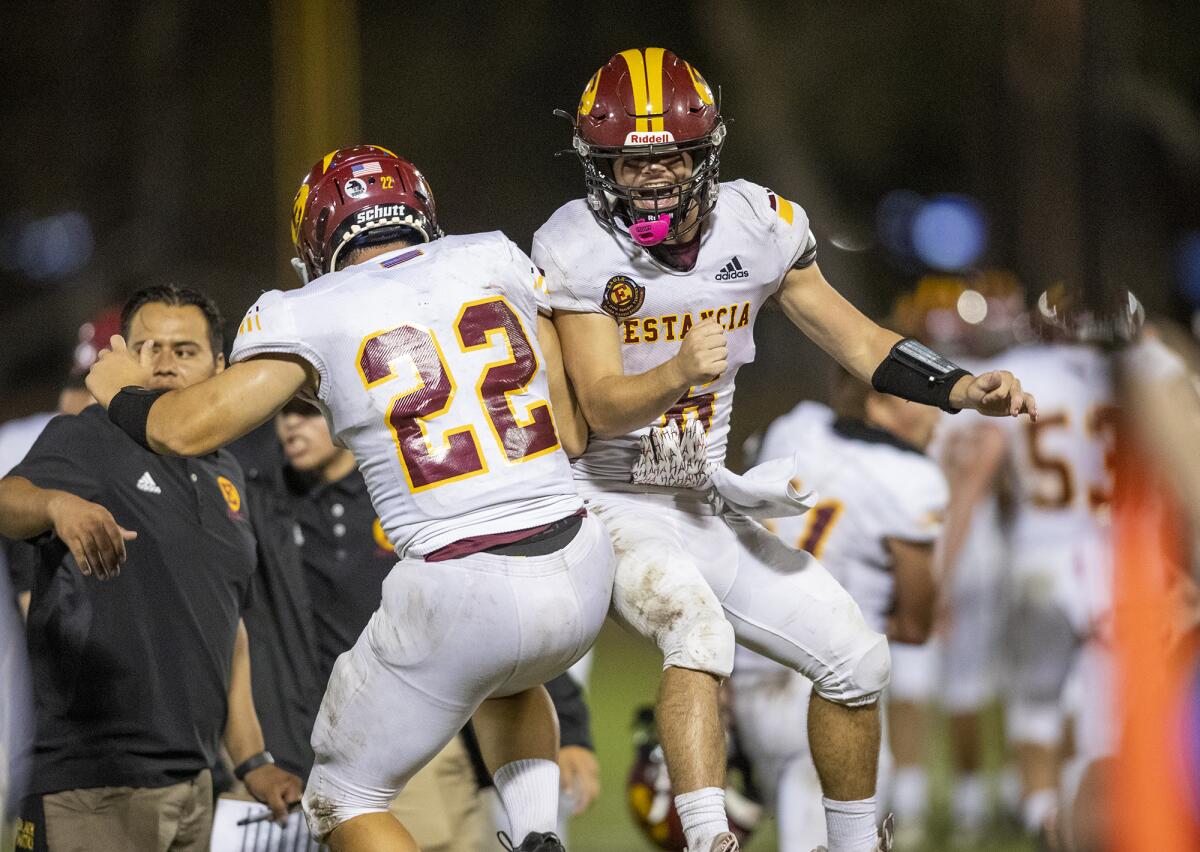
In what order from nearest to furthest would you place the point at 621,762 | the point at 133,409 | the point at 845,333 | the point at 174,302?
the point at 133,409 < the point at 845,333 < the point at 174,302 < the point at 621,762

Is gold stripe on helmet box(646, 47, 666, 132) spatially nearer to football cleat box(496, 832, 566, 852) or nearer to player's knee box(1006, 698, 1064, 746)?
football cleat box(496, 832, 566, 852)

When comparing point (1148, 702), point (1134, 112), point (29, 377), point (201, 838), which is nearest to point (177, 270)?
point (29, 377)

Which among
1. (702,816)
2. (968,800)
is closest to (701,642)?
(702,816)

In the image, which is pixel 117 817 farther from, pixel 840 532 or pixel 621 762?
pixel 621 762

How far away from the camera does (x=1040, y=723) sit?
7.32 metres

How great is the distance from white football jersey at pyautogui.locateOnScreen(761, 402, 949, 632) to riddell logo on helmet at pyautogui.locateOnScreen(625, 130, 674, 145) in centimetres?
215

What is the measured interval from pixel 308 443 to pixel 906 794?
375 cm

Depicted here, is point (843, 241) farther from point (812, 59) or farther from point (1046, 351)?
point (1046, 351)

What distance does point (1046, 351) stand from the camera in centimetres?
736

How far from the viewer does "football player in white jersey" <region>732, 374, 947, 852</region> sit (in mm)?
5906

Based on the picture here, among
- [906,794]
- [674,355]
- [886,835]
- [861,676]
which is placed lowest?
[906,794]

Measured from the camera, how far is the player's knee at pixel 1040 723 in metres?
7.29

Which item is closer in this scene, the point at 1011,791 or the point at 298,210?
the point at 298,210

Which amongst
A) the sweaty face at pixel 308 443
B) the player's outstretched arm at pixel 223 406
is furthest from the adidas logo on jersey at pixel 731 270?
the sweaty face at pixel 308 443
